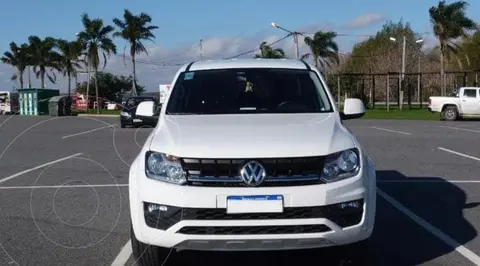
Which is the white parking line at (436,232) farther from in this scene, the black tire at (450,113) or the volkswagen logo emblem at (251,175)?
the black tire at (450,113)

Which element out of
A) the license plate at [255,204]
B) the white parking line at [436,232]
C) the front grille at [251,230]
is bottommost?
the white parking line at [436,232]

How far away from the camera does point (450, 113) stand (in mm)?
32469

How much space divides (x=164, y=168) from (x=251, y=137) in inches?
26.8

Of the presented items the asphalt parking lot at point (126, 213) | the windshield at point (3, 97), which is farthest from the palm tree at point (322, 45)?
the asphalt parking lot at point (126, 213)

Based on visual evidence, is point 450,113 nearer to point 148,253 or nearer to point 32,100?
point 148,253

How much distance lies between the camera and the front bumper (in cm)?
437

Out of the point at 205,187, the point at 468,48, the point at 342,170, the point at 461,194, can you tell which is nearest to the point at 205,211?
the point at 205,187

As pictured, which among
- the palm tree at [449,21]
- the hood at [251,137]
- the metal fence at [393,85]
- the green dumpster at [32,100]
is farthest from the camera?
the metal fence at [393,85]

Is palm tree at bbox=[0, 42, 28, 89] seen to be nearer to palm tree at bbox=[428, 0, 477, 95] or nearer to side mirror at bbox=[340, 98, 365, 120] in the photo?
palm tree at bbox=[428, 0, 477, 95]

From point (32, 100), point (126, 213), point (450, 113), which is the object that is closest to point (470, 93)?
point (450, 113)

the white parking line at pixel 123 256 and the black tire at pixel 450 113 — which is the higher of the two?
the black tire at pixel 450 113

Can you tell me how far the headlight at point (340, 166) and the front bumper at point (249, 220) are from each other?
65 mm

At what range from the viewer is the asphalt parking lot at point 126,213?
549cm

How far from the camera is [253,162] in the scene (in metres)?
4.43
